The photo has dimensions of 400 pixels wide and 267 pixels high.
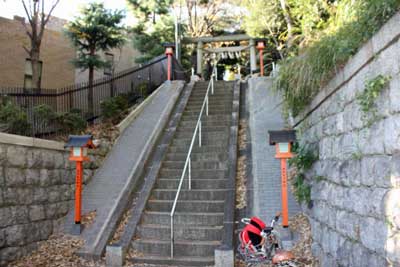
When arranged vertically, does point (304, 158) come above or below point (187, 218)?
above

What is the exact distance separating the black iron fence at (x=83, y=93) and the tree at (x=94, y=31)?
158cm

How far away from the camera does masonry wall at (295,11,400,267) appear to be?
3166mm

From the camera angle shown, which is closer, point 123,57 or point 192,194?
point 192,194

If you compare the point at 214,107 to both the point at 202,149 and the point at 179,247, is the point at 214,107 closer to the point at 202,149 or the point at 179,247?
the point at 202,149

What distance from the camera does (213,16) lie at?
25656 mm

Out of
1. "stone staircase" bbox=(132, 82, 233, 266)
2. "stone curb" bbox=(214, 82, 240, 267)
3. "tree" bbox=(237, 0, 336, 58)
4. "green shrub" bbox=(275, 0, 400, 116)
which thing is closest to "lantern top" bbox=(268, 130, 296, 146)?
"green shrub" bbox=(275, 0, 400, 116)

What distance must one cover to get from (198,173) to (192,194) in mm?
753

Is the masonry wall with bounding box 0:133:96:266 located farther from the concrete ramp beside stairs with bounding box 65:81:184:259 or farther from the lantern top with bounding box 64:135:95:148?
the lantern top with bounding box 64:135:95:148

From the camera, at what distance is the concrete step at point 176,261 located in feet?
19.7

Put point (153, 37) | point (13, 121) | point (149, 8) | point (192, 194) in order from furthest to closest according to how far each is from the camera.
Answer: point (149, 8)
point (153, 37)
point (192, 194)
point (13, 121)

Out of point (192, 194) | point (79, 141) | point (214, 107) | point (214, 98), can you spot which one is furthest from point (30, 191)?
point (214, 98)

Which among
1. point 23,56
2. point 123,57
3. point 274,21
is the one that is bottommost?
point 23,56

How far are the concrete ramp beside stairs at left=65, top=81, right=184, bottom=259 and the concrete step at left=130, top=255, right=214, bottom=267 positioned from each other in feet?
2.45

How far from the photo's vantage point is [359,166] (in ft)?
12.9
